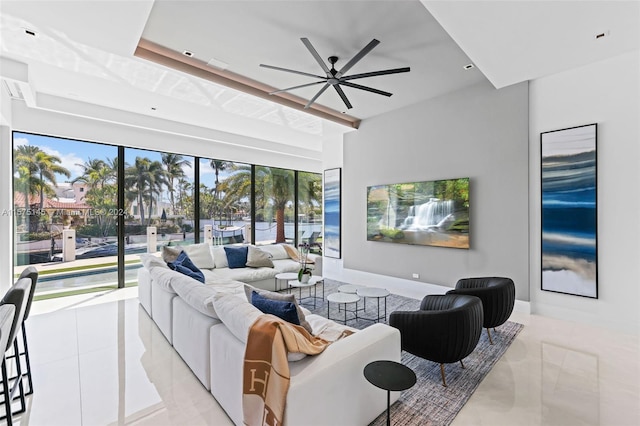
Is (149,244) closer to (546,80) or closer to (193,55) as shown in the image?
(193,55)

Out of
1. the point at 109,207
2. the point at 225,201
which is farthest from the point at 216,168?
the point at 109,207

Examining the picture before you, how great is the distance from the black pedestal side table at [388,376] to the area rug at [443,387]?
42 centimetres

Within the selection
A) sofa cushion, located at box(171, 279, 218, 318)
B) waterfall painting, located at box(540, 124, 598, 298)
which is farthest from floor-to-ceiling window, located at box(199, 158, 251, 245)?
waterfall painting, located at box(540, 124, 598, 298)

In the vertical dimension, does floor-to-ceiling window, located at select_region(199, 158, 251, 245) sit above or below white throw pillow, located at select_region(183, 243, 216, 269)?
above

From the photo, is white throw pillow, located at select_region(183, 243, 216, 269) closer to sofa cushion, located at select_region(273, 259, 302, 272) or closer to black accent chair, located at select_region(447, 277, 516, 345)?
sofa cushion, located at select_region(273, 259, 302, 272)

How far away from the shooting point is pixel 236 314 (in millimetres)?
1997

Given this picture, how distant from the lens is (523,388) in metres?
2.48

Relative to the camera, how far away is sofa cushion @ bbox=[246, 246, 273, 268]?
554 cm

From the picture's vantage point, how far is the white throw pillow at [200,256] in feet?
17.2

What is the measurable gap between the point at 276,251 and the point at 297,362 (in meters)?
4.51

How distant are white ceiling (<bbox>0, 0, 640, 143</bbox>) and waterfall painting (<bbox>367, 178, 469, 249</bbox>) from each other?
164 cm

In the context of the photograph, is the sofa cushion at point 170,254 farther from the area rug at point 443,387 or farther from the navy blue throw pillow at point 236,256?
the area rug at point 443,387

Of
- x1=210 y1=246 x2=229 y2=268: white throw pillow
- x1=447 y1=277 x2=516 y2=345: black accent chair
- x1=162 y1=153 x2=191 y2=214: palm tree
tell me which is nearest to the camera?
x1=447 y1=277 x2=516 y2=345: black accent chair

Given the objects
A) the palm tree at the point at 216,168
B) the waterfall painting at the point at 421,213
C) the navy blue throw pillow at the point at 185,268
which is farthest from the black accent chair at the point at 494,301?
the palm tree at the point at 216,168
